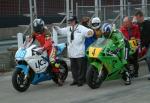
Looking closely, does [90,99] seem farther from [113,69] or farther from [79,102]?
[113,69]

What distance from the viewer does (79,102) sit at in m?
10.3

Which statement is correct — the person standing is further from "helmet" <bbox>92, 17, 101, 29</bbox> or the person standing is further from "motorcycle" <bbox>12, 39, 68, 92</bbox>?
"motorcycle" <bbox>12, 39, 68, 92</bbox>

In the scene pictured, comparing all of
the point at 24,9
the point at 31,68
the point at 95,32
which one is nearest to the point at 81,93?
the point at 31,68

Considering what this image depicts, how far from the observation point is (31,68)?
11680 mm

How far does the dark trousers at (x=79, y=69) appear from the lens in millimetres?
12289

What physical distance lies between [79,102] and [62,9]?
41.6 feet

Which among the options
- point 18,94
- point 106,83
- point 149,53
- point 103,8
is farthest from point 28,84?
point 103,8

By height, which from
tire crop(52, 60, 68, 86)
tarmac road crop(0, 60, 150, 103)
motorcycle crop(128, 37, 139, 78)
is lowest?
tarmac road crop(0, 60, 150, 103)

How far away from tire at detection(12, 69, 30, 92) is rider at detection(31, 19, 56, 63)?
772mm

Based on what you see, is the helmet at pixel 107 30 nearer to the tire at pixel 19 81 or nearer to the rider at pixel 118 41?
the rider at pixel 118 41

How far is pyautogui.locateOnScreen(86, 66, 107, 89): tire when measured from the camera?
1149 centimetres

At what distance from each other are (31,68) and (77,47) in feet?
4.04

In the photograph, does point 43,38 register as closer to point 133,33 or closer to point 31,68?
point 31,68

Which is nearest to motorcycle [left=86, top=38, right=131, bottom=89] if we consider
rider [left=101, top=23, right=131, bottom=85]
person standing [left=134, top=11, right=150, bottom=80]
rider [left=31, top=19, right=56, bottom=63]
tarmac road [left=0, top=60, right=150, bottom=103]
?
rider [left=101, top=23, right=131, bottom=85]
